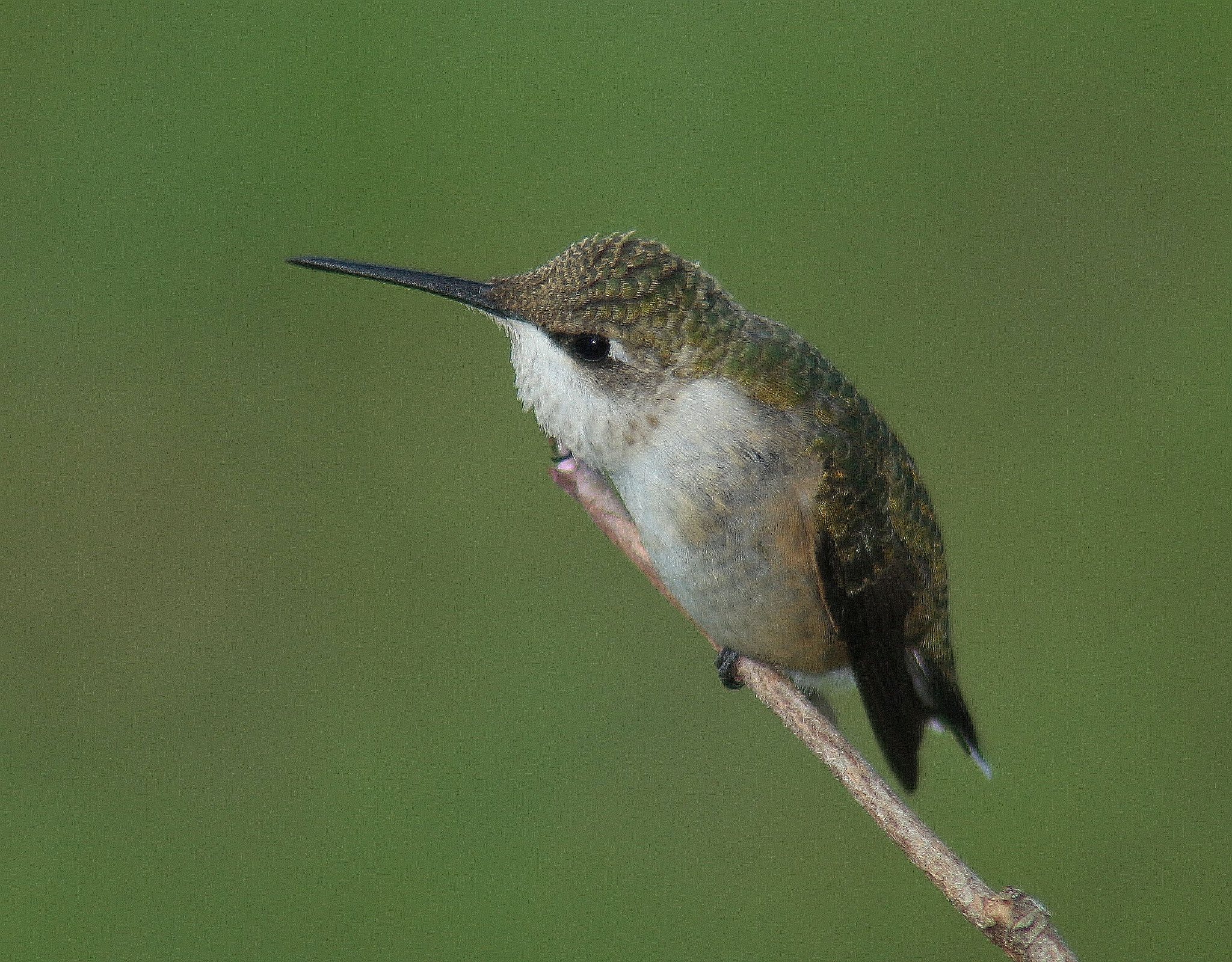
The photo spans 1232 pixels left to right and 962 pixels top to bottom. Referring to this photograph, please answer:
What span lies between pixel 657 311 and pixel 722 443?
0.99 ft

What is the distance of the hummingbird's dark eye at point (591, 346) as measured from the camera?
2.60m

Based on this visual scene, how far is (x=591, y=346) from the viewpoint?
2615 millimetres

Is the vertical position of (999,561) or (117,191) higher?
(117,191)

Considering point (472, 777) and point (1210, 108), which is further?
point (1210, 108)

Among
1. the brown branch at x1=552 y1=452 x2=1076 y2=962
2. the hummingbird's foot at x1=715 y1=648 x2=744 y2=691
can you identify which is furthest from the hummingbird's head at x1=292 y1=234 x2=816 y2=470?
the hummingbird's foot at x1=715 y1=648 x2=744 y2=691

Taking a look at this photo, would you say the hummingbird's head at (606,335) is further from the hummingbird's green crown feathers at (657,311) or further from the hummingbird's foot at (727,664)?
the hummingbird's foot at (727,664)

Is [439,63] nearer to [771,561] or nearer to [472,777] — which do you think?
[472,777]

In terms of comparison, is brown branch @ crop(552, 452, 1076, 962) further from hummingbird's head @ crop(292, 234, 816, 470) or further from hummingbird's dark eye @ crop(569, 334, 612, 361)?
hummingbird's dark eye @ crop(569, 334, 612, 361)

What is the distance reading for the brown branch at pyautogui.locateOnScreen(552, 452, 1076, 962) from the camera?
188 cm

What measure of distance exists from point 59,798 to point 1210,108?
5.49 m

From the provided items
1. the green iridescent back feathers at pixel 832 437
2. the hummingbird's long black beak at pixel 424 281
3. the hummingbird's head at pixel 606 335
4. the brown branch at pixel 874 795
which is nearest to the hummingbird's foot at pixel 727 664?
the brown branch at pixel 874 795

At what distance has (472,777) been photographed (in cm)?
458

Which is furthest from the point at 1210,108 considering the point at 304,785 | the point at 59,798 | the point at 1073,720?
the point at 59,798

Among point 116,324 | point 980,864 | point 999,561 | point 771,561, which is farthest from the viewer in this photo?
point 116,324
